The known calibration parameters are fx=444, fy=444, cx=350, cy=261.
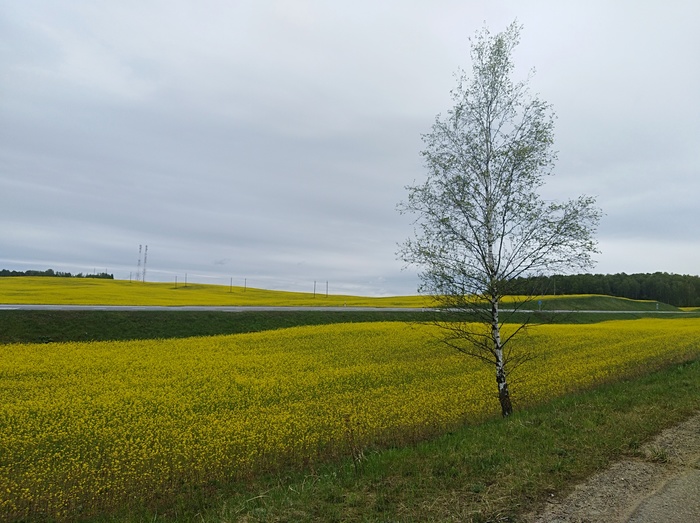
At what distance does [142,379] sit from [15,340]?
38.3ft

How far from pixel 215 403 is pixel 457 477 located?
30.8 ft

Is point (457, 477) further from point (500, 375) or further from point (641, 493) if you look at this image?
point (500, 375)

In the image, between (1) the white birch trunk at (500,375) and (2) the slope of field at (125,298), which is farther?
(2) the slope of field at (125,298)

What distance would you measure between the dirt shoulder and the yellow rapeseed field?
3878 millimetres

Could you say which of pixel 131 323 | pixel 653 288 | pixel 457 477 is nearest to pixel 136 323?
pixel 131 323

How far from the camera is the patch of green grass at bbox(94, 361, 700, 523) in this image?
5496 millimetres

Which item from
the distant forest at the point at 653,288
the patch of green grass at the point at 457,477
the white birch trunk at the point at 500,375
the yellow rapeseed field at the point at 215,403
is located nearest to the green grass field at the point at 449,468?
the patch of green grass at the point at 457,477

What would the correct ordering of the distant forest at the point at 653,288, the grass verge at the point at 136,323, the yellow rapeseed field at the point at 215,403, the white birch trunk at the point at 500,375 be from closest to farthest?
1. the yellow rapeseed field at the point at 215,403
2. the white birch trunk at the point at 500,375
3. the grass verge at the point at 136,323
4. the distant forest at the point at 653,288

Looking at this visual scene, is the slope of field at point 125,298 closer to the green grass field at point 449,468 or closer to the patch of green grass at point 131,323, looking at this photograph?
the patch of green grass at point 131,323

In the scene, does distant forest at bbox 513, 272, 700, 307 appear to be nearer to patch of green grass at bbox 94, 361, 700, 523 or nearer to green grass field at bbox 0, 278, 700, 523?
green grass field at bbox 0, 278, 700, 523

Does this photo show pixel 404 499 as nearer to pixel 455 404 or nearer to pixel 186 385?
pixel 455 404

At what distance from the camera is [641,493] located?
5.64m

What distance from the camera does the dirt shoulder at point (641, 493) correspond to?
5.07 meters

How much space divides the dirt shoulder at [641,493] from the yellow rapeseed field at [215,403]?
12.7 ft
